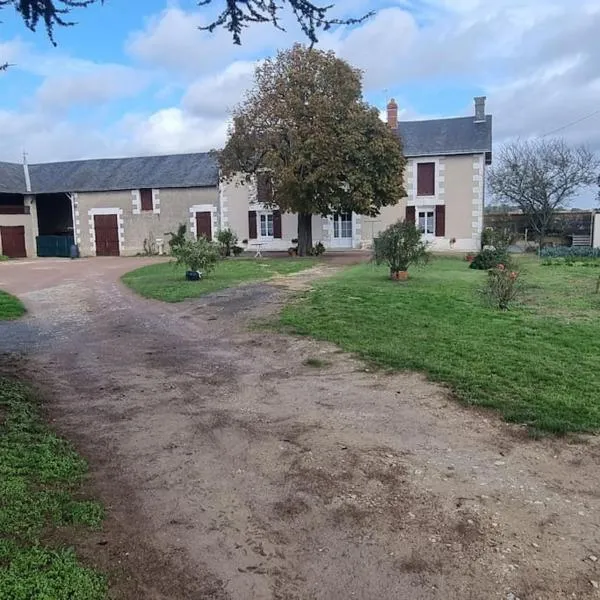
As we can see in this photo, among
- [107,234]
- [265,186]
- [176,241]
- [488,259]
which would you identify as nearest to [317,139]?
[265,186]

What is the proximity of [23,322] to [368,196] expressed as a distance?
14.0 meters

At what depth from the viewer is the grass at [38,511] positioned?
235 cm

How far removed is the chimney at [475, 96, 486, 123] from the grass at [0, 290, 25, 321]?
2304cm

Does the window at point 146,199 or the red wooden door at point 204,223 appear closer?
the red wooden door at point 204,223

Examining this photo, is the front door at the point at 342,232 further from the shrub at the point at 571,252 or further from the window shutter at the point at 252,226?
the shrub at the point at 571,252

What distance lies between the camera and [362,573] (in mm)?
2541

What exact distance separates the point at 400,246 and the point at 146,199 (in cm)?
2067

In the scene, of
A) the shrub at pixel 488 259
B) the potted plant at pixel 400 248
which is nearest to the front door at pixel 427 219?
the shrub at pixel 488 259

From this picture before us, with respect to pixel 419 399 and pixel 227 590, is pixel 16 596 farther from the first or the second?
pixel 419 399

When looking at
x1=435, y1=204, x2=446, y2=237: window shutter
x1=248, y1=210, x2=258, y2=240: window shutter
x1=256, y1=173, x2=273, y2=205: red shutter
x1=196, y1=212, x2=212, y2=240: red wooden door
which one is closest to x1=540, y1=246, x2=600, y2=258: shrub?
x1=435, y1=204, x2=446, y2=237: window shutter

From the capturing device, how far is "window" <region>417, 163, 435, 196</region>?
88.8 ft

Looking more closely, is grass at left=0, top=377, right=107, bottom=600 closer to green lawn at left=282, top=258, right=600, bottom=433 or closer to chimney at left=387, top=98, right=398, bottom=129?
green lawn at left=282, top=258, right=600, bottom=433

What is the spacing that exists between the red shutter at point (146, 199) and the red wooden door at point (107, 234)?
1743 millimetres

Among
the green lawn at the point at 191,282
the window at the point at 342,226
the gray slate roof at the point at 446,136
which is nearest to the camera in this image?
the green lawn at the point at 191,282
